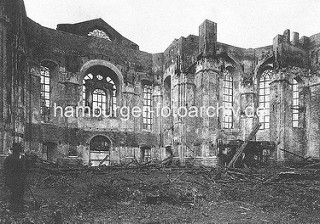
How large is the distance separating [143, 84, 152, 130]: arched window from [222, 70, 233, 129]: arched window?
563 cm

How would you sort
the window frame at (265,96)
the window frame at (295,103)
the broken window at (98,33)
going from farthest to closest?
1. the broken window at (98,33)
2. the window frame at (265,96)
3. the window frame at (295,103)

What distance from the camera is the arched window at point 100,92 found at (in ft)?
70.3

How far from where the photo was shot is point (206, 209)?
915cm

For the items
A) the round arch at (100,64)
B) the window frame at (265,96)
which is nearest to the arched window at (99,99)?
the round arch at (100,64)

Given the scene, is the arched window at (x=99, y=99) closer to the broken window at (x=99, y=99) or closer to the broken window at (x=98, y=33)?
the broken window at (x=99, y=99)

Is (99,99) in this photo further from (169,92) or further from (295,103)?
(295,103)

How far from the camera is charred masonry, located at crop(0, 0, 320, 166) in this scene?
19.1 m

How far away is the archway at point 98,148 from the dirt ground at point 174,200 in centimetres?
731

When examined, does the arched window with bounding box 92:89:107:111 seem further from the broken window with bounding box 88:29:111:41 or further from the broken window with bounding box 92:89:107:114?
the broken window with bounding box 88:29:111:41

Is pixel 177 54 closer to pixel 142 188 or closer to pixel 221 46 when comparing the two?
pixel 221 46

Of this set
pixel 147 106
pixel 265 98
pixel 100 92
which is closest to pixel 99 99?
pixel 100 92

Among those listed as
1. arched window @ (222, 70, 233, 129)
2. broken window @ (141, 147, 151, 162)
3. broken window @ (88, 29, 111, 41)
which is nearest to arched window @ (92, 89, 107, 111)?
broken window @ (141, 147, 151, 162)

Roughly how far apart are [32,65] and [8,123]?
6.44m

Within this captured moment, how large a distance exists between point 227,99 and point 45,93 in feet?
40.4
